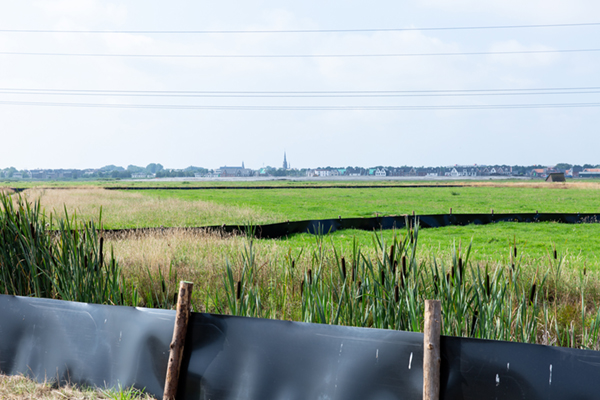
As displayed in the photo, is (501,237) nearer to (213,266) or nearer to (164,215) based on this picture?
(213,266)

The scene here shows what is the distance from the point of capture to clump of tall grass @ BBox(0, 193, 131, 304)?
4.54 metres

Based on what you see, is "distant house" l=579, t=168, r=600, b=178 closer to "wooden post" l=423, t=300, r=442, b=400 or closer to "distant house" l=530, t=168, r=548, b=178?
"distant house" l=530, t=168, r=548, b=178

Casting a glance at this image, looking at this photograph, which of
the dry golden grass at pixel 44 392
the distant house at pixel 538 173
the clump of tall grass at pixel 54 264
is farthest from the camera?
the distant house at pixel 538 173

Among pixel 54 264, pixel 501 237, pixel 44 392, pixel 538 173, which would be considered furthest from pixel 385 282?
pixel 538 173

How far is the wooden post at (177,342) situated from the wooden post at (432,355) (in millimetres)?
1622

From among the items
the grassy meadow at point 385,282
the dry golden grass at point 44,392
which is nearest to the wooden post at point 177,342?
the dry golden grass at point 44,392

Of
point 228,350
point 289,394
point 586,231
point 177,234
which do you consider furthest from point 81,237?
point 586,231

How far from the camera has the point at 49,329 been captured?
381 centimetres

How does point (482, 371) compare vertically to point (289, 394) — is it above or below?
above

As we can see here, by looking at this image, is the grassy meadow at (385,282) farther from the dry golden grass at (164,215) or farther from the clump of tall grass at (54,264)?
the dry golden grass at (164,215)

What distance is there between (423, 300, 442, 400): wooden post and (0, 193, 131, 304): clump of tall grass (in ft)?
9.33

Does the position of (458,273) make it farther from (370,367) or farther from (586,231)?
(586,231)

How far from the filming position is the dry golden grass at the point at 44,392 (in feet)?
11.3

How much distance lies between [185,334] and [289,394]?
32.9 inches
